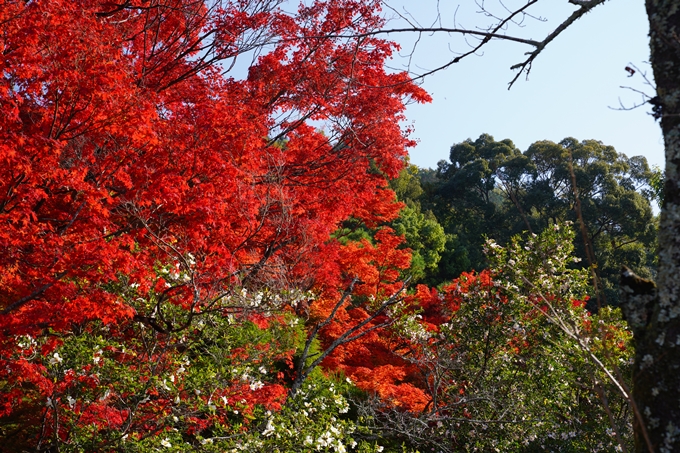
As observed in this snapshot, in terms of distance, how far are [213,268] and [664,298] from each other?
505 cm

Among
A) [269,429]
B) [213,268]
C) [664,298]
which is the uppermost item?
[213,268]

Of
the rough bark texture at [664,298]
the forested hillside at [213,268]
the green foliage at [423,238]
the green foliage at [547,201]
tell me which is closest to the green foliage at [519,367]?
the forested hillside at [213,268]

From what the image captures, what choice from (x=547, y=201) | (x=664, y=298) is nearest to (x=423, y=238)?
(x=547, y=201)

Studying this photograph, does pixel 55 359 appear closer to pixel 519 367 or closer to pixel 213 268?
pixel 213 268

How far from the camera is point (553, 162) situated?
23594mm

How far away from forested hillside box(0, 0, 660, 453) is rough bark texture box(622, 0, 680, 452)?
1.69ft

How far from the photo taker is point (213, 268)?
604 centimetres

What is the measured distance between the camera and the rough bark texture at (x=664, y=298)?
159 cm

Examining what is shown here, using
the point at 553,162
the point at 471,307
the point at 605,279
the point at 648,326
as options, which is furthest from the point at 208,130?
the point at 553,162

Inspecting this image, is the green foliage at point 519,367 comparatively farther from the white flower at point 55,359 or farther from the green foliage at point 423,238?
the green foliage at point 423,238

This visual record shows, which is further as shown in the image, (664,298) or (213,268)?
(213,268)

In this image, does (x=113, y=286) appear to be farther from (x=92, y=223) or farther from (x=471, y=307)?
(x=471, y=307)

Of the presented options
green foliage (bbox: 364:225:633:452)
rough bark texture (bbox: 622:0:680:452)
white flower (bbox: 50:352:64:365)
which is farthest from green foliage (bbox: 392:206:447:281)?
rough bark texture (bbox: 622:0:680:452)

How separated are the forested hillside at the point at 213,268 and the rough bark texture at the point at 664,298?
514 mm
